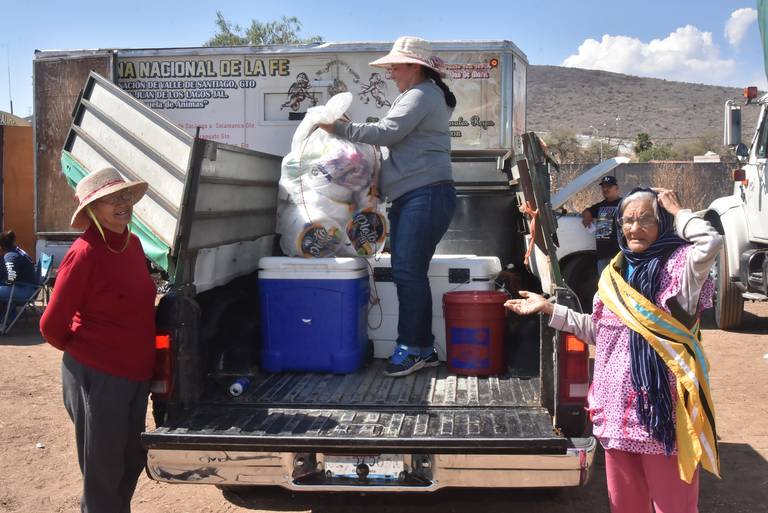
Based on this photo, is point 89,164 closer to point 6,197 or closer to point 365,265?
point 365,265

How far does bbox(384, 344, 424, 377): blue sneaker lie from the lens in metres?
4.08

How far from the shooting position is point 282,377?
4074mm

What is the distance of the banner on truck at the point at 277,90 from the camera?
809 cm

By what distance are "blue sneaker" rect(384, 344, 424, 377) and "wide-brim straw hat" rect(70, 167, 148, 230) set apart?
161cm

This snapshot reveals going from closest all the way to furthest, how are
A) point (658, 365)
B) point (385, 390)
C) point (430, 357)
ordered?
1. point (658, 365)
2. point (385, 390)
3. point (430, 357)

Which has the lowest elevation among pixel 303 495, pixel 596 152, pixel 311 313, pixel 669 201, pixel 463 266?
pixel 303 495

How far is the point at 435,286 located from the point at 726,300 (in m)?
6.04

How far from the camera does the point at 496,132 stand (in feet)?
26.5

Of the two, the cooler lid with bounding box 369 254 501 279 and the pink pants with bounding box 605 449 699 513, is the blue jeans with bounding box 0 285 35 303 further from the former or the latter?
the pink pants with bounding box 605 449 699 513

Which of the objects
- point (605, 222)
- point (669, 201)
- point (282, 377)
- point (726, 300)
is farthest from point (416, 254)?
point (726, 300)

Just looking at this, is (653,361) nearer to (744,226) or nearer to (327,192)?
(327,192)

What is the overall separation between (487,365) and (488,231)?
1.53 m

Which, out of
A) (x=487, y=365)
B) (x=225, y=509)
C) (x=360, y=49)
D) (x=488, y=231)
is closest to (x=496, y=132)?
(x=360, y=49)

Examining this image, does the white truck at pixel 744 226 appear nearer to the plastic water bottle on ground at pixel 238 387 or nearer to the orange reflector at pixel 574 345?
the orange reflector at pixel 574 345
